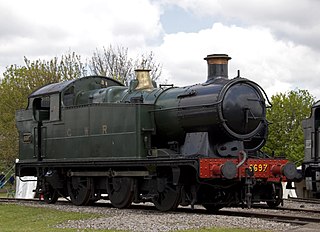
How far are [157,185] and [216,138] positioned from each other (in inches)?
76.3

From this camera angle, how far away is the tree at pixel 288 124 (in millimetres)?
48062

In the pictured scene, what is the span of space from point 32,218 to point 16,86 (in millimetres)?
29223

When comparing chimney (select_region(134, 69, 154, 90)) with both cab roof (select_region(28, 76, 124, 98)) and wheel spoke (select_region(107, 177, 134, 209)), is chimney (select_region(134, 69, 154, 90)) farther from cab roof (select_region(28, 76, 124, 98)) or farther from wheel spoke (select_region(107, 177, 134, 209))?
wheel spoke (select_region(107, 177, 134, 209))

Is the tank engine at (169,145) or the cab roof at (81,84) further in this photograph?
the cab roof at (81,84)

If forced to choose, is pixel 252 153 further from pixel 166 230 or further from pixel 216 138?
pixel 166 230

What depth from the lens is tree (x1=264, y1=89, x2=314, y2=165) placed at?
1892 inches

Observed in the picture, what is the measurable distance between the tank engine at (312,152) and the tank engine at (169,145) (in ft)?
8.40

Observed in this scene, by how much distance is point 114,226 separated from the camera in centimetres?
1318

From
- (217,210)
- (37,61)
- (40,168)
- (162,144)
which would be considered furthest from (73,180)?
(37,61)

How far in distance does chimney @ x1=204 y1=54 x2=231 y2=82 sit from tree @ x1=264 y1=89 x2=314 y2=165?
28744 millimetres

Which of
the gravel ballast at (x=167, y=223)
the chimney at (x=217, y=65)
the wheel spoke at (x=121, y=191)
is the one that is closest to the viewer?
the gravel ballast at (x=167, y=223)

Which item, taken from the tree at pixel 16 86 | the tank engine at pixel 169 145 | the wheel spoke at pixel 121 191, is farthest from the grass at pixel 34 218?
the tree at pixel 16 86

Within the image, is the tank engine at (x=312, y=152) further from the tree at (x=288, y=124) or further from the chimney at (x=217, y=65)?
the tree at (x=288, y=124)

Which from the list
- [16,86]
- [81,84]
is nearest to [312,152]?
[81,84]
